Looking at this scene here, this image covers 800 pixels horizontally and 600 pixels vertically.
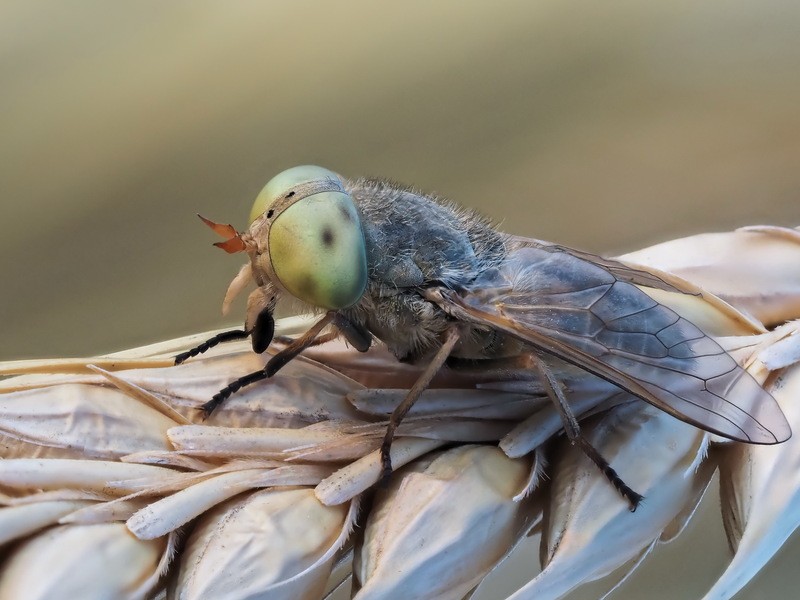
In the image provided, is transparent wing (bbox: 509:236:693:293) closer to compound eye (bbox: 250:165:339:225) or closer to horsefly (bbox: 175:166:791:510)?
horsefly (bbox: 175:166:791:510)

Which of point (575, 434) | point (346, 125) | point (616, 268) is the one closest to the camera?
point (575, 434)

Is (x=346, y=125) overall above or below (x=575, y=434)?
above

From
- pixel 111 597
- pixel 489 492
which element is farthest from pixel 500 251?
pixel 111 597

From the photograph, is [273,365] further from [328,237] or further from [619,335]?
[619,335]

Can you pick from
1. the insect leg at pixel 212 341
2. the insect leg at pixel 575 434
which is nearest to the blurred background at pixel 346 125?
the insect leg at pixel 212 341

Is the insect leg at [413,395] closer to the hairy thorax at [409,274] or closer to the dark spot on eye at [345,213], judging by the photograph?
the hairy thorax at [409,274]

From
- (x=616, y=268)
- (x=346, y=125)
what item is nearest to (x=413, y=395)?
(x=616, y=268)

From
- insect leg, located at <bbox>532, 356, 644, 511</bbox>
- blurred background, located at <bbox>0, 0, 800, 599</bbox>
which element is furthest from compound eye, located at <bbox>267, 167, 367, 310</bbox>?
blurred background, located at <bbox>0, 0, 800, 599</bbox>
